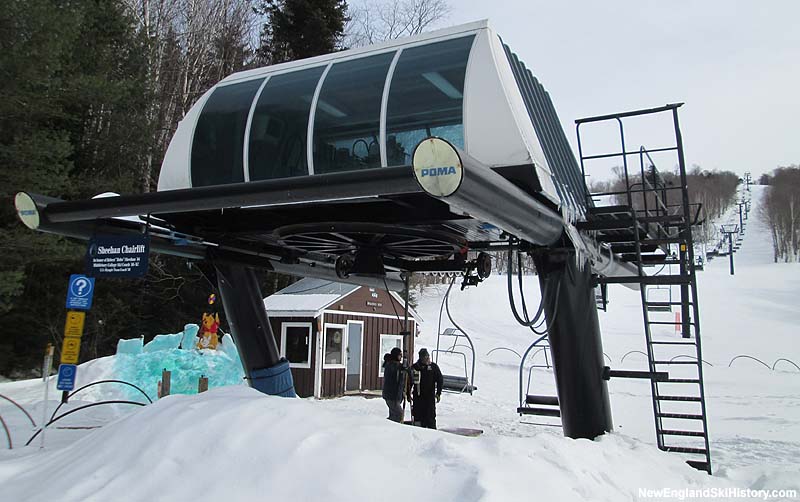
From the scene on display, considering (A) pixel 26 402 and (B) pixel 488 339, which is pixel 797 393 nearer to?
(B) pixel 488 339

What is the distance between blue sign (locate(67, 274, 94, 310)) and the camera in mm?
7863

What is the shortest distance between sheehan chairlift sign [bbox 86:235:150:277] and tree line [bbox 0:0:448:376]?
2558 millimetres

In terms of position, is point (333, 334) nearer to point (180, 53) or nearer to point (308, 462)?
point (308, 462)

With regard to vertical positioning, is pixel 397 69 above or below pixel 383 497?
above

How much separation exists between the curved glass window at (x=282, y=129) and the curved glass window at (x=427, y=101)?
116cm


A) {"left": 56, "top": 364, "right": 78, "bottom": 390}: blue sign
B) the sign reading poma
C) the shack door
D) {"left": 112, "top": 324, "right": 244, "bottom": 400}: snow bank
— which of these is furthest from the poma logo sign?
the shack door

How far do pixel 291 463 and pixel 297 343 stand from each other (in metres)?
16.5

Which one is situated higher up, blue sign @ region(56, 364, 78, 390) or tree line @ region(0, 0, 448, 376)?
tree line @ region(0, 0, 448, 376)

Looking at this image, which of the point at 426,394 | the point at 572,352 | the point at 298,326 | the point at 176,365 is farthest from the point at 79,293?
the point at 298,326

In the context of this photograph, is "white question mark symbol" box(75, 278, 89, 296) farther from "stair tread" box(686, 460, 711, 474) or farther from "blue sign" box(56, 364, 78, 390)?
"stair tread" box(686, 460, 711, 474)

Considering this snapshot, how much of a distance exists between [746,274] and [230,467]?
65176 mm

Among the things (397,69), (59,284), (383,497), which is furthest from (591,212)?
(59,284)

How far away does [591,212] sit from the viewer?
8461 millimetres

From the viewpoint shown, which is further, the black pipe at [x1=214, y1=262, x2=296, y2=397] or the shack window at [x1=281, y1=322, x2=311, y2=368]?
the shack window at [x1=281, y1=322, x2=311, y2=368]
